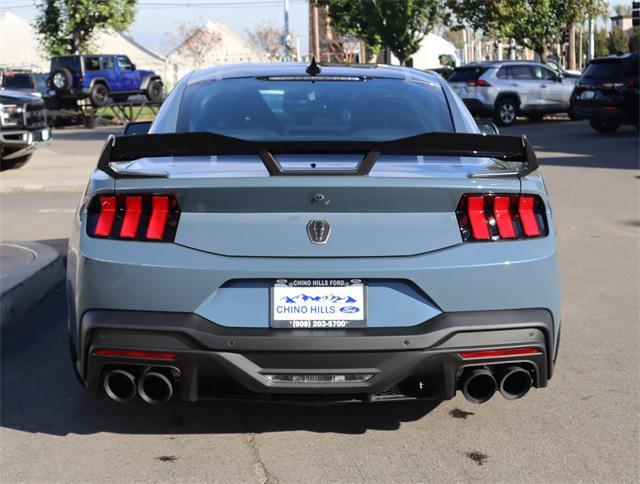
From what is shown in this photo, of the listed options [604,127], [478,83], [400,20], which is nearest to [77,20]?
[400,20]

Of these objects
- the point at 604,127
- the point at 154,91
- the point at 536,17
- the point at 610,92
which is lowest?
the point at 604,127

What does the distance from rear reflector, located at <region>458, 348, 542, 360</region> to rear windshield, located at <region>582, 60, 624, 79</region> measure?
19408mm

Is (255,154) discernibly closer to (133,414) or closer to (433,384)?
(433,384)

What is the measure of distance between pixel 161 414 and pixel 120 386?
2.47 ft

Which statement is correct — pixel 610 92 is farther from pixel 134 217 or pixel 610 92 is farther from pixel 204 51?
pixel 204 51

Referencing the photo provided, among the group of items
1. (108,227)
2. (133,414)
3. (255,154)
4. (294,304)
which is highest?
(255,154)

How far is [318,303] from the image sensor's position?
391cm

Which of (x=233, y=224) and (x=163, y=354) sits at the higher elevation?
(x=233, y=224)

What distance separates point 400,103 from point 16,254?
4.11 metres

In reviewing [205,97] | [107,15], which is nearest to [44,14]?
[107,15]

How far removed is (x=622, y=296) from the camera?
735cm

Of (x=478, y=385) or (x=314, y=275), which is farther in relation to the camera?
(x=478, y=385)

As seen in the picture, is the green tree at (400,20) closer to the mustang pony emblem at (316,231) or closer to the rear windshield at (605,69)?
the rear windshield at (605,69)

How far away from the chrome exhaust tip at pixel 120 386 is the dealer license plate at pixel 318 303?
659 mm
